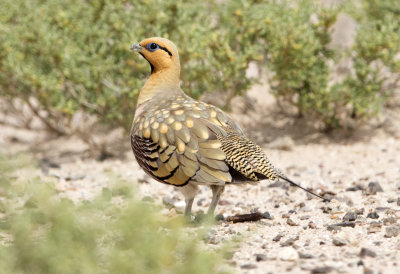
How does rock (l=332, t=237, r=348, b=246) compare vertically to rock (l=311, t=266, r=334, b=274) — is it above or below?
above

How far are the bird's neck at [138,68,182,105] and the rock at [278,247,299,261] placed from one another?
89.1 inches

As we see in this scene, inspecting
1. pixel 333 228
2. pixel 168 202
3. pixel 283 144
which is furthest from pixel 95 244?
pixel 283 144

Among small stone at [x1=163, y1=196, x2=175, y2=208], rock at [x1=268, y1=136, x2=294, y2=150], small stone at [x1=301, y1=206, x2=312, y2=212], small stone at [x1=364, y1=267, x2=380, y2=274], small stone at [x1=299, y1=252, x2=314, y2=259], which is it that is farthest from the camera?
rock at [x1=268, y1=136, x2=294, y2=150]

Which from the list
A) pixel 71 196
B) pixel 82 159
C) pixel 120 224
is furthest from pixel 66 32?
pixel 120 224

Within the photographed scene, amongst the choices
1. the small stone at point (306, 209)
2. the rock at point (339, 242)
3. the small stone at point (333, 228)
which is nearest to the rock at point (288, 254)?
the rock at point (339, 242)

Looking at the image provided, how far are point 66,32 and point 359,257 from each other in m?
7.70

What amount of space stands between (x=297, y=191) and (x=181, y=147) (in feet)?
8.38

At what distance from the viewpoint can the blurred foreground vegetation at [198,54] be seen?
9.63 meters

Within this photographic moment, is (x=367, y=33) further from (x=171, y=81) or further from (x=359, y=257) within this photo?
(x=359, y=257)

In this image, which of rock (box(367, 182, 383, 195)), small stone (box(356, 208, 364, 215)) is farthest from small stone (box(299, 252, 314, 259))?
rock (box(367, 182, 383, 195))

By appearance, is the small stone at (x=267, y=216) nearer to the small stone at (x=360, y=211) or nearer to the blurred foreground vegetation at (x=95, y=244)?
the small stone at (x=360, y=211)

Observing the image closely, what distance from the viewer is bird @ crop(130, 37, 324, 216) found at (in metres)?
5.05

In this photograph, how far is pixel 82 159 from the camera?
10.8 m

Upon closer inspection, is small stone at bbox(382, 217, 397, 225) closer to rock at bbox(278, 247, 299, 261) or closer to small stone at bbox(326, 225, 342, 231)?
small stone at bbox(326, 225, 342, 231)
